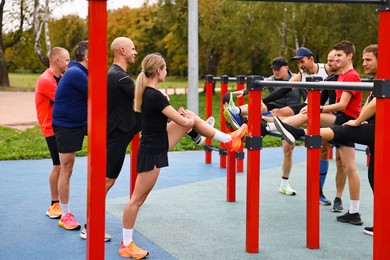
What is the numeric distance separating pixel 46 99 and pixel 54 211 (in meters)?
1.13

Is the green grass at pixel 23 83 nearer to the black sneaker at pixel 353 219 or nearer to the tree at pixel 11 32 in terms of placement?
the tree at pixel 11 32

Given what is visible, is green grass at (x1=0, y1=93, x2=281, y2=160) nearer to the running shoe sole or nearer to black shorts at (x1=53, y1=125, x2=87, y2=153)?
black shorts at (x1=53, y1=125, x2=87, y2=153)

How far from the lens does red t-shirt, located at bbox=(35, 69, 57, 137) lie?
20.5 feet

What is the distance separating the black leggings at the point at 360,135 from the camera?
226 inches


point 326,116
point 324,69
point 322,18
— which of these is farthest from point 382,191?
point 322,18

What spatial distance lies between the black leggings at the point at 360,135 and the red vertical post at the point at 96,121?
3050 millimetres

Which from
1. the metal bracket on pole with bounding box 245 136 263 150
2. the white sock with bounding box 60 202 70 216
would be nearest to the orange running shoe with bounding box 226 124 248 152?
the metal bracket on pole with bounding box 245 136 263 150

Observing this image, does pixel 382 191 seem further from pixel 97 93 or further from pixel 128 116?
pixel 128 116

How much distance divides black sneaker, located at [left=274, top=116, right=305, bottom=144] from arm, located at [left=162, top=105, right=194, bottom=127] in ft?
3.05

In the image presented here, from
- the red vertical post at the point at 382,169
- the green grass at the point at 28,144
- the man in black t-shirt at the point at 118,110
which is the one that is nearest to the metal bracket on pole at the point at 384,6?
the red vertical post at the point at 382,169

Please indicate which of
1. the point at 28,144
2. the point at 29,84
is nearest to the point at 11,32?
the point at 29,84

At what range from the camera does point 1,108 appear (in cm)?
2067

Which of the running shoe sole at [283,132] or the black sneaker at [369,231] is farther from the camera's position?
the black sneaker at [369,231]

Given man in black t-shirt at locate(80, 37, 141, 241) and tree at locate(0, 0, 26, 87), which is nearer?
man in black t-shirt at locate(80, 37, 141, 241)
